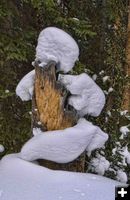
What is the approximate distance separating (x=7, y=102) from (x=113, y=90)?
1.90m

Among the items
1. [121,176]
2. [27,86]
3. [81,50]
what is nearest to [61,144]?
[27,86]

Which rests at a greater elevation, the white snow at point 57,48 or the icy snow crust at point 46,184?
the white snow at point 57,48

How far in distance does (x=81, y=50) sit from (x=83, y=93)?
3.03m

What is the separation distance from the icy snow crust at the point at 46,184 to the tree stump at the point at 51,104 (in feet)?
1.30

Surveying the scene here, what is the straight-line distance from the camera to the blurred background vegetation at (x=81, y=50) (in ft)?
22.7

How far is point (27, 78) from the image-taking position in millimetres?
5152

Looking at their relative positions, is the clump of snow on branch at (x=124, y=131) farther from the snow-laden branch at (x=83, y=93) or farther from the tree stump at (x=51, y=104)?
the tree stump at (x=51, y=104)

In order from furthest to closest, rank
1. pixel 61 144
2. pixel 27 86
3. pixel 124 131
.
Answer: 1. pixel 124 131
2. pixel 27 86
3. pixel 61 144

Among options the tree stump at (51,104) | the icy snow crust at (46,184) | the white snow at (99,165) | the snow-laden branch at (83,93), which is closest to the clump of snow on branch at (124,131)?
the white snow at (99,165)

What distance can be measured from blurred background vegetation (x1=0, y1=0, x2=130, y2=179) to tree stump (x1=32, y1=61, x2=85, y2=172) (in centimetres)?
176

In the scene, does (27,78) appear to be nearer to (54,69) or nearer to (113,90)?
(54,69)

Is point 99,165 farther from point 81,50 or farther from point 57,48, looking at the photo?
point 81,50

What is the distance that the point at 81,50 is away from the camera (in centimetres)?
782

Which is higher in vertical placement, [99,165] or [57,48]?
[57,48]
